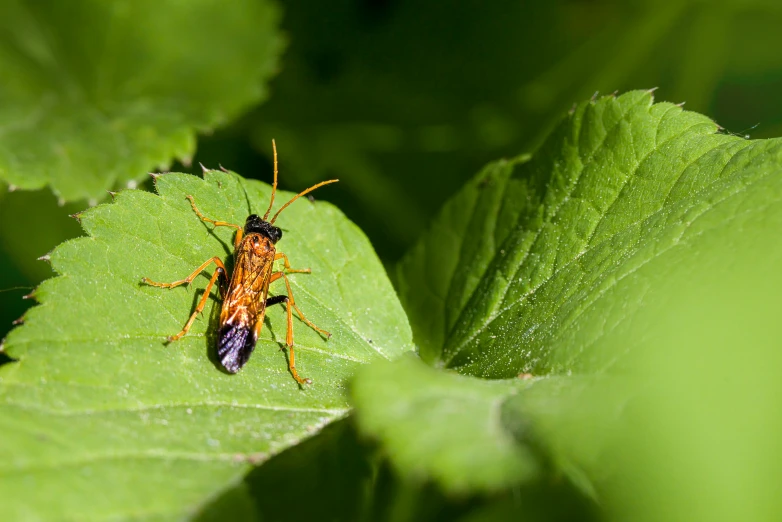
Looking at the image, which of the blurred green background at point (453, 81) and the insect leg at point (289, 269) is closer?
the insect leg at point (289, 269)

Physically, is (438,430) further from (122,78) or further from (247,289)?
(122,78)

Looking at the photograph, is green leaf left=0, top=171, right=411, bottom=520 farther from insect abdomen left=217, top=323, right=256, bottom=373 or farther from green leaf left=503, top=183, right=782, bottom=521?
green leaf left=503, top=183, right=782, bottom=521

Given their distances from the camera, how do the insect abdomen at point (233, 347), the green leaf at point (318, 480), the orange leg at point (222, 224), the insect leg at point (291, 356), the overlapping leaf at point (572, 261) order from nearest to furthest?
the overlapping leaf at point (572, 261) → the green leaf at point (318, 480) → the insect abdomen at point (233, 347) → the insect leg at point (291, 356) → the orange leg at point (222, 224)

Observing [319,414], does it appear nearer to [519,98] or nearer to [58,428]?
[58,428]

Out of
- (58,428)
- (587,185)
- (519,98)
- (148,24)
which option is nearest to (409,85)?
(519,98)

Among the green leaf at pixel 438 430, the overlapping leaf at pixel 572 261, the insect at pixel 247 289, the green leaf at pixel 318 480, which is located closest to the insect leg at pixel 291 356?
the insect at pixel 247 289

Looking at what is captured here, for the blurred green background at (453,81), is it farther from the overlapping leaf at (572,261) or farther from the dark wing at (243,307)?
the dark wing at (243,307)

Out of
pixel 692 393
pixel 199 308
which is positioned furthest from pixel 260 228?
pixel 692 393

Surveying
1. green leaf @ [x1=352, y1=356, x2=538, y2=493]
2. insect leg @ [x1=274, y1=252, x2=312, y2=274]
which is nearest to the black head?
insect leg @ [x1=274, y1=252, x2=312, y2=274]
